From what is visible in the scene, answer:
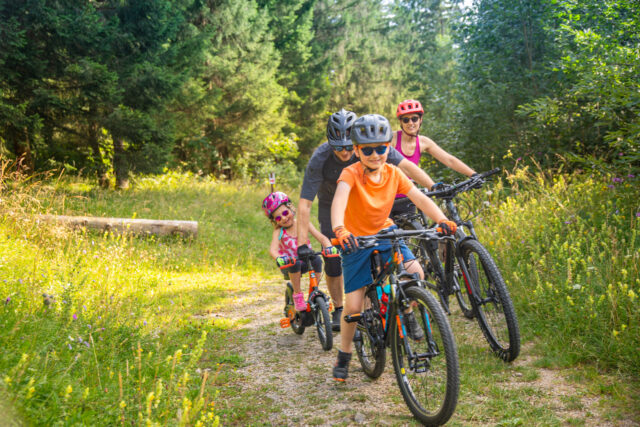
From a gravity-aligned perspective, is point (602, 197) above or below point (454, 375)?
above

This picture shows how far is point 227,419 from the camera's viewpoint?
3.84 m

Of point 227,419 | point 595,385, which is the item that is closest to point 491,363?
point 595,385

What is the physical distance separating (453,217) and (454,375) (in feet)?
7.41

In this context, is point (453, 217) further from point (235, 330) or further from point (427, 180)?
point (235, 330)

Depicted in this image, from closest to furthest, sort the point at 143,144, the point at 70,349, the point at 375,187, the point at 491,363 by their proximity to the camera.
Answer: the point at 70,349 → the point at 375,187 → the point at 491,363 → the point at 143,144

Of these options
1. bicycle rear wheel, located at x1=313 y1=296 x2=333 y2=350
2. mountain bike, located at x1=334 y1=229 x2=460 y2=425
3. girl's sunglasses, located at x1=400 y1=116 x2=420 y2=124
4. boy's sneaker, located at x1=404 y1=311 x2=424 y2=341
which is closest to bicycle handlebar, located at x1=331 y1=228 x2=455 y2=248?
mountain bike, located at x1=334 y1=229 x2=460 y2=425

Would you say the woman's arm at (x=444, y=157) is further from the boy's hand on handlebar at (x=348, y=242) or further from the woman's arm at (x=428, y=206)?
the boy's hand on handlebar at (x=348, y=242)

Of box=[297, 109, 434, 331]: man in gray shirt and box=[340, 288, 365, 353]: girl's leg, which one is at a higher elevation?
box=[297, 109, 434, 331]: man in gray shirt

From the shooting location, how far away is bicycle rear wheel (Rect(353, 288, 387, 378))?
4.06 metres

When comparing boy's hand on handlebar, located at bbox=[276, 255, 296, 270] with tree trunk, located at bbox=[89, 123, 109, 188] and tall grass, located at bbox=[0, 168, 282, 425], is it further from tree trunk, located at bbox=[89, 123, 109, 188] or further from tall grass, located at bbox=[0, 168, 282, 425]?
tree trunk, located at bbox=[89, 123, 109, 188]

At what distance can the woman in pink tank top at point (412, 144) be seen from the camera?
5.71 meters

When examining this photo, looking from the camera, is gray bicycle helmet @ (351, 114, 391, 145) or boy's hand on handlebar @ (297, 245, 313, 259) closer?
gray bicycle helmet @ (351, 114, 391, 145)

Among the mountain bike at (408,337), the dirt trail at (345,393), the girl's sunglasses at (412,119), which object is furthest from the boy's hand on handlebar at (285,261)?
the girl's sunglasses at (412,119)

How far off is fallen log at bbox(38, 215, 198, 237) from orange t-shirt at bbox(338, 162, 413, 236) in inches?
226
